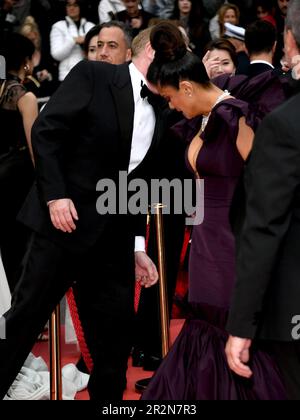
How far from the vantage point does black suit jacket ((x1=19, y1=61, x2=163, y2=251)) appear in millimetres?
4145

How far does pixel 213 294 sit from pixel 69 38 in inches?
270

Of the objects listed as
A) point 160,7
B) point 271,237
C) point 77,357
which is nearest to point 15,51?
point 77,357

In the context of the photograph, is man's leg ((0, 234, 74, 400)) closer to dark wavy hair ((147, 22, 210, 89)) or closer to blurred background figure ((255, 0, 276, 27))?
dark wavy hair ((147, 22, 210, 89))

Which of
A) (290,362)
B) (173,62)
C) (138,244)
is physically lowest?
(138,244)

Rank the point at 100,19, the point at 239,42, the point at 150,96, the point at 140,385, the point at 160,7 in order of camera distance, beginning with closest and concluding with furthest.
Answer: the point at 150,96 < the point at 140,385 < the point at 239,42 < the point at 100,19 < the point at 160,7

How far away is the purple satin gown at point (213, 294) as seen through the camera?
11.8 feet

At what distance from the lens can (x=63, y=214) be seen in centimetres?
411

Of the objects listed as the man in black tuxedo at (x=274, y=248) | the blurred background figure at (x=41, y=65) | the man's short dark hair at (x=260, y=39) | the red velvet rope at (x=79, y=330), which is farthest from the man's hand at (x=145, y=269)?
the blurred background figure at (x=41, y=65)

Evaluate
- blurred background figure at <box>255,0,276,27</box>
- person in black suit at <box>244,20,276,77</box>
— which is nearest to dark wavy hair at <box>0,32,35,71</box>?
person in black suit at <box>244,20,276,77</box>

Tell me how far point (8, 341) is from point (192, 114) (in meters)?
1.33

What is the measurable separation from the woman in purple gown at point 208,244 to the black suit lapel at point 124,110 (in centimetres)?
50

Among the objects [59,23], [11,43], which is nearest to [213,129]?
[11,43]

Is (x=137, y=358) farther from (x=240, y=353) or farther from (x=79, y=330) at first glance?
(x=240, y=353)

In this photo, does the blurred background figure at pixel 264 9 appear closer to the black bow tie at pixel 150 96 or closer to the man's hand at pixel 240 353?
the black bow tie at pixel 150 96
